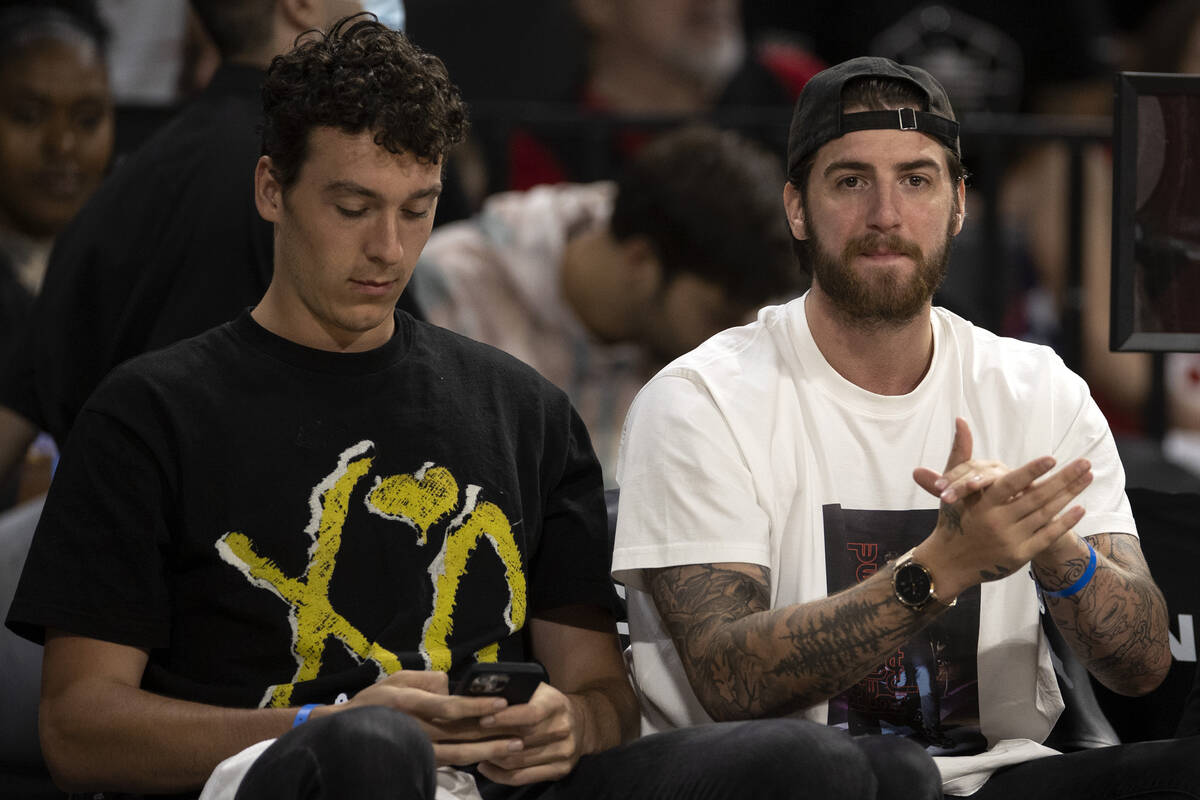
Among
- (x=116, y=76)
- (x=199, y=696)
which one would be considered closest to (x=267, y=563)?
(x=199, y=696)

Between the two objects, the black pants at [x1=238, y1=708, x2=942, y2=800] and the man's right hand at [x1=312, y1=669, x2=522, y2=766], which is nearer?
the black pants at [x1=238, y1=708, x2=942, y2=800]

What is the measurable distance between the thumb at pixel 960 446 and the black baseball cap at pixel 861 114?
22.2 inches

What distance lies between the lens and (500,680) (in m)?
2.21

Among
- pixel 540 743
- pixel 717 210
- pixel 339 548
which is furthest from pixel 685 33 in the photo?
pixel 540 743

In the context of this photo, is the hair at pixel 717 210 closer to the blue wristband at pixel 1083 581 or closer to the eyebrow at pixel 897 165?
the eyebrow at pixel 897 165

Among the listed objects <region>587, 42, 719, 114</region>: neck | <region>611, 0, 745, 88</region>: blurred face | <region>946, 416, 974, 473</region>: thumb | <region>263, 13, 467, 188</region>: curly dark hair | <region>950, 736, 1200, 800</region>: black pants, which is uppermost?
<region>611, 0, 745, 88</region>: blurred face

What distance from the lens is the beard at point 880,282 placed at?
2664mm

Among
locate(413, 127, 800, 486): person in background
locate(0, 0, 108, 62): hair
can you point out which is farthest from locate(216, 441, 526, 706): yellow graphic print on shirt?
locate(0, 0, 108, 62): hair

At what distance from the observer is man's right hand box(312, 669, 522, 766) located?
7.14 ft

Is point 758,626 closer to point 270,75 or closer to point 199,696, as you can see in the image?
point 199,696

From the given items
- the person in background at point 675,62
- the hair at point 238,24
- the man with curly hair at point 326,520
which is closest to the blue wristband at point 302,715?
the man with curly hair at point 326,520

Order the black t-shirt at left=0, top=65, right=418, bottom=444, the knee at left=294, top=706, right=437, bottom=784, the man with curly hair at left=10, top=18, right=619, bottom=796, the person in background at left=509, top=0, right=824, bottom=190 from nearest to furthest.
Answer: the knee at left=294, top=706, right=437, bottom=784, the man with curly hair at left=10, top=18, right=619, bottom=796, the black t-shirt at left=0, top=65, right=418, bottom=444, the person in background at left=509, top=0, right=824, bottom=190

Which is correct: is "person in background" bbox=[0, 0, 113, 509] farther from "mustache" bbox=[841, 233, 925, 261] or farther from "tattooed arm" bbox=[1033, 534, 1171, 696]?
"tattooed arm" bbox=[1033, 534, 1171, 696]

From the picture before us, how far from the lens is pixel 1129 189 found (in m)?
2.85
